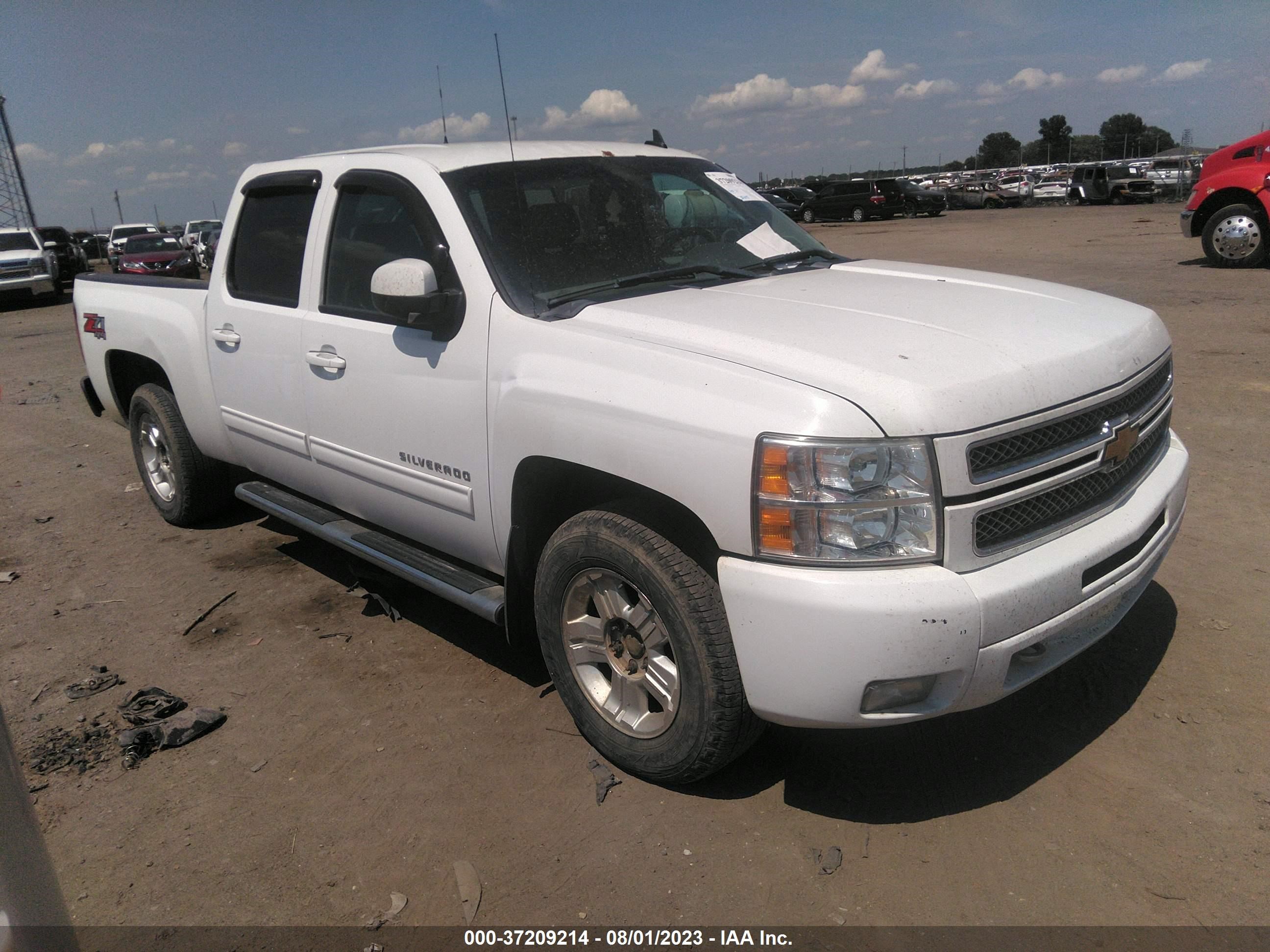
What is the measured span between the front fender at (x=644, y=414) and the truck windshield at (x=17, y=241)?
2522cm

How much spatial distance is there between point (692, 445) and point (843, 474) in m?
0.41

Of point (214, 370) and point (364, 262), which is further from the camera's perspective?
point (214, 370)

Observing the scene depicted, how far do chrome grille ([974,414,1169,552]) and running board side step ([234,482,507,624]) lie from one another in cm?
161

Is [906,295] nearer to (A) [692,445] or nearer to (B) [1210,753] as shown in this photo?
(A) [692,445]

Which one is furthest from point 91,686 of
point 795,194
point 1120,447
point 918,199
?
point 795,194

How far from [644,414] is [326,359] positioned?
1.79 meters

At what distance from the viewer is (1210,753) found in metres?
2.96

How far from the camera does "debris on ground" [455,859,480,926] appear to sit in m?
2.56

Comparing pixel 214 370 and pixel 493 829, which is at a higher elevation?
pixel 214 370

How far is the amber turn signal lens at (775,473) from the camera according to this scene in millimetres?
2375

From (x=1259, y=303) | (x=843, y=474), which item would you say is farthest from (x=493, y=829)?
(x=1259, y=303)

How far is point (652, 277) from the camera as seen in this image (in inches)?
136

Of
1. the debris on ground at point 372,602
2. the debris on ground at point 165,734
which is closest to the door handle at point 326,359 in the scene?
the debris on ground at point 372,602

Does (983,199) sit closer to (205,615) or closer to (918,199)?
(918,199)
